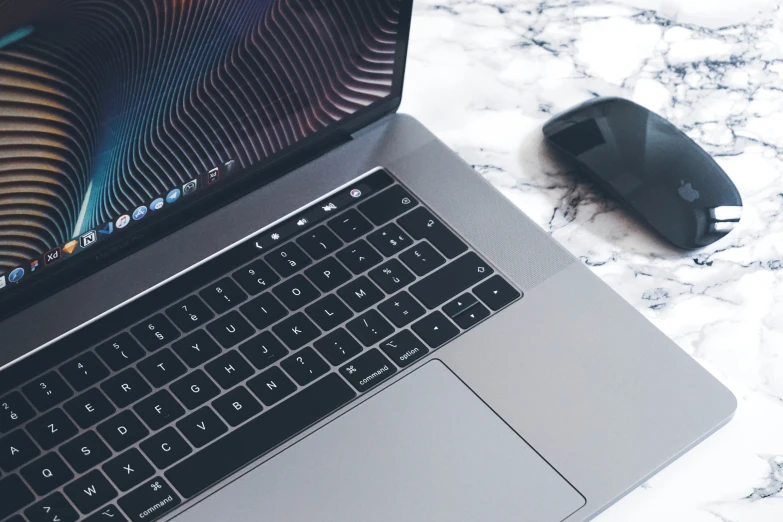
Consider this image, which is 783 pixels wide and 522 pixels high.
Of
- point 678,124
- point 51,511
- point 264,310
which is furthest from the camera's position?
point 678,124

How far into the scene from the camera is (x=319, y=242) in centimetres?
80

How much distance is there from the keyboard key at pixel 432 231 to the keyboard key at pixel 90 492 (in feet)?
1.02

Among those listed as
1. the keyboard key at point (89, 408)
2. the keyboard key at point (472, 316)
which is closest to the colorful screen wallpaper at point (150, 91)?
the keyboard key at point (89, 408)

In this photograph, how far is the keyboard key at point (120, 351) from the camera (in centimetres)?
73

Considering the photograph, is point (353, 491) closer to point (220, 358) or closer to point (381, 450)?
point (381, 450)

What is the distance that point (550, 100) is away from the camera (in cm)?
97

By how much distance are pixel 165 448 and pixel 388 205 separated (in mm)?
276

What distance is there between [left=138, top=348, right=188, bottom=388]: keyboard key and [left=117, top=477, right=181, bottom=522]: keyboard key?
0.08 m

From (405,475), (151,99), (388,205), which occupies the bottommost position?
(405,475)

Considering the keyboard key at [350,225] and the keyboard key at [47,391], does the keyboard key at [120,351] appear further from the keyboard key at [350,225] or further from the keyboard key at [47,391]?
the keyboard key at [350,225]

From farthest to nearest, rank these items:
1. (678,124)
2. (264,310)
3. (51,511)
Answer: (678,124) → (264,310) → (51,511)

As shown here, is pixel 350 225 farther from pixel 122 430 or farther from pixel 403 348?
pixel 122 430

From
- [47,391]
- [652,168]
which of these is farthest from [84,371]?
[652,168]

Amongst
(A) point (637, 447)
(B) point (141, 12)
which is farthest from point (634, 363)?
(B) point (141, 12)
